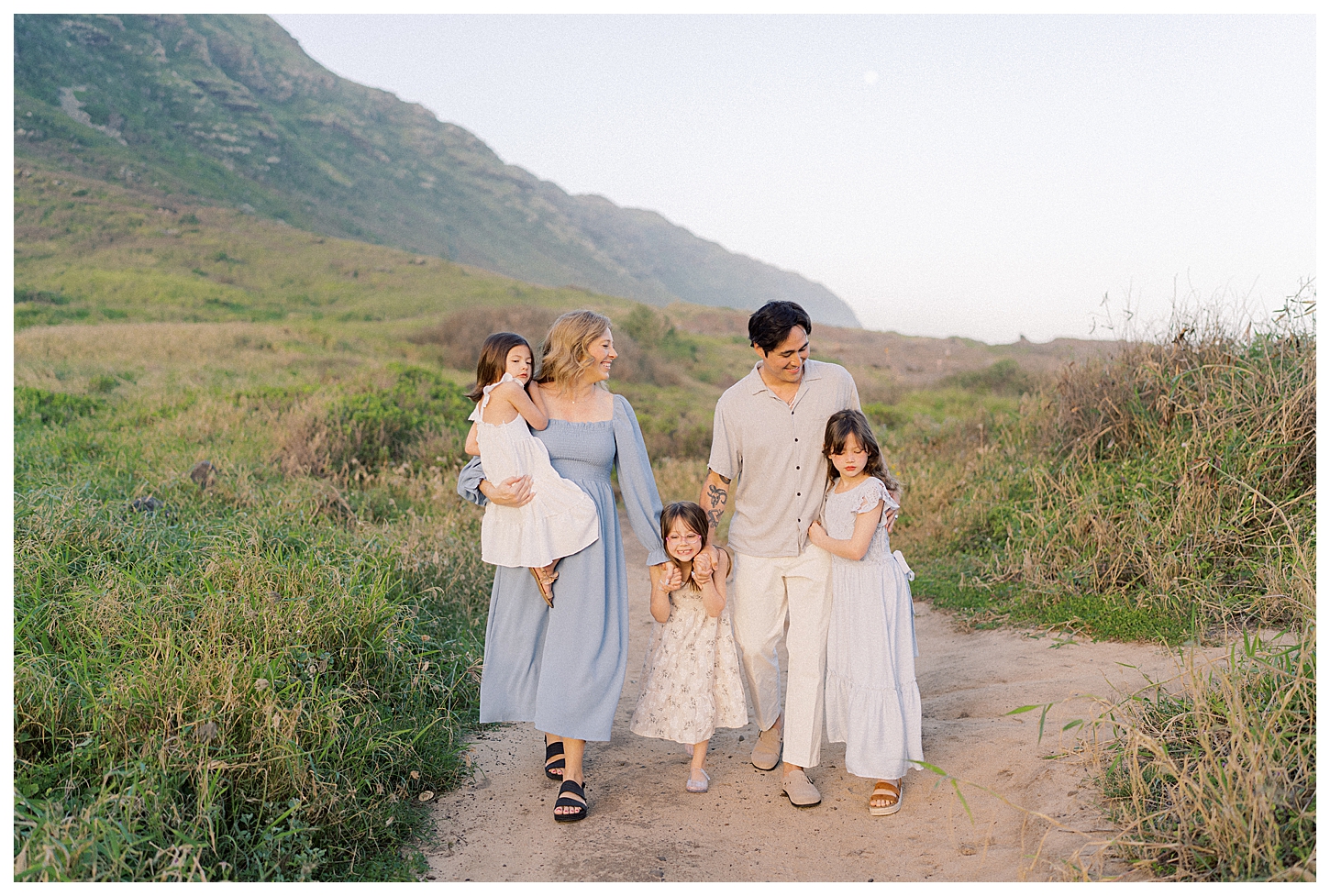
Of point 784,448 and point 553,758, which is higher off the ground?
point 784,448

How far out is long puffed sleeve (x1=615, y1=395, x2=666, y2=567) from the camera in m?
3.90

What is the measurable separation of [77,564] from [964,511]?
679 centimetres

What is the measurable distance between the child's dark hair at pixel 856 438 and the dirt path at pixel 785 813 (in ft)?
4.47

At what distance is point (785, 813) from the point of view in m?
3.79

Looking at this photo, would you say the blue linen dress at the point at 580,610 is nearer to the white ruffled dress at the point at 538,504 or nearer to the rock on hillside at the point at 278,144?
the white ruffled dress at the point at 538,504

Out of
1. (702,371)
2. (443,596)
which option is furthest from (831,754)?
(702,371)

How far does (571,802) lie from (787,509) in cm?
154

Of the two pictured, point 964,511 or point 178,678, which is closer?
point 178,678

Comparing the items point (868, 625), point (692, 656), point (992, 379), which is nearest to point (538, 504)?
point (692, 656)

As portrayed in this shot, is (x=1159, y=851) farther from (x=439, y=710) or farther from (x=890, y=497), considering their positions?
(x=439, y=710)

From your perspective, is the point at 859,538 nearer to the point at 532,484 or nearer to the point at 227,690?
the point at 532,484

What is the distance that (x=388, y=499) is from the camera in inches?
321

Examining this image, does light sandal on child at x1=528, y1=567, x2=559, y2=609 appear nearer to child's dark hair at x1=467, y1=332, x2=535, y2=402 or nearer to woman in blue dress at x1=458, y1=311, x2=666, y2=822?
woman in blue dress at x1=458, y1=311, x2=666, y2=822

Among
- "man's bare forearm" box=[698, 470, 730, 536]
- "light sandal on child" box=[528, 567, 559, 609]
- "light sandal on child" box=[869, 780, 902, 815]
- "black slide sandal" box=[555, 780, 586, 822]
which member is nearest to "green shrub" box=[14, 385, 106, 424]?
"light sandal on child" box=[528, 567, 559, 609]
